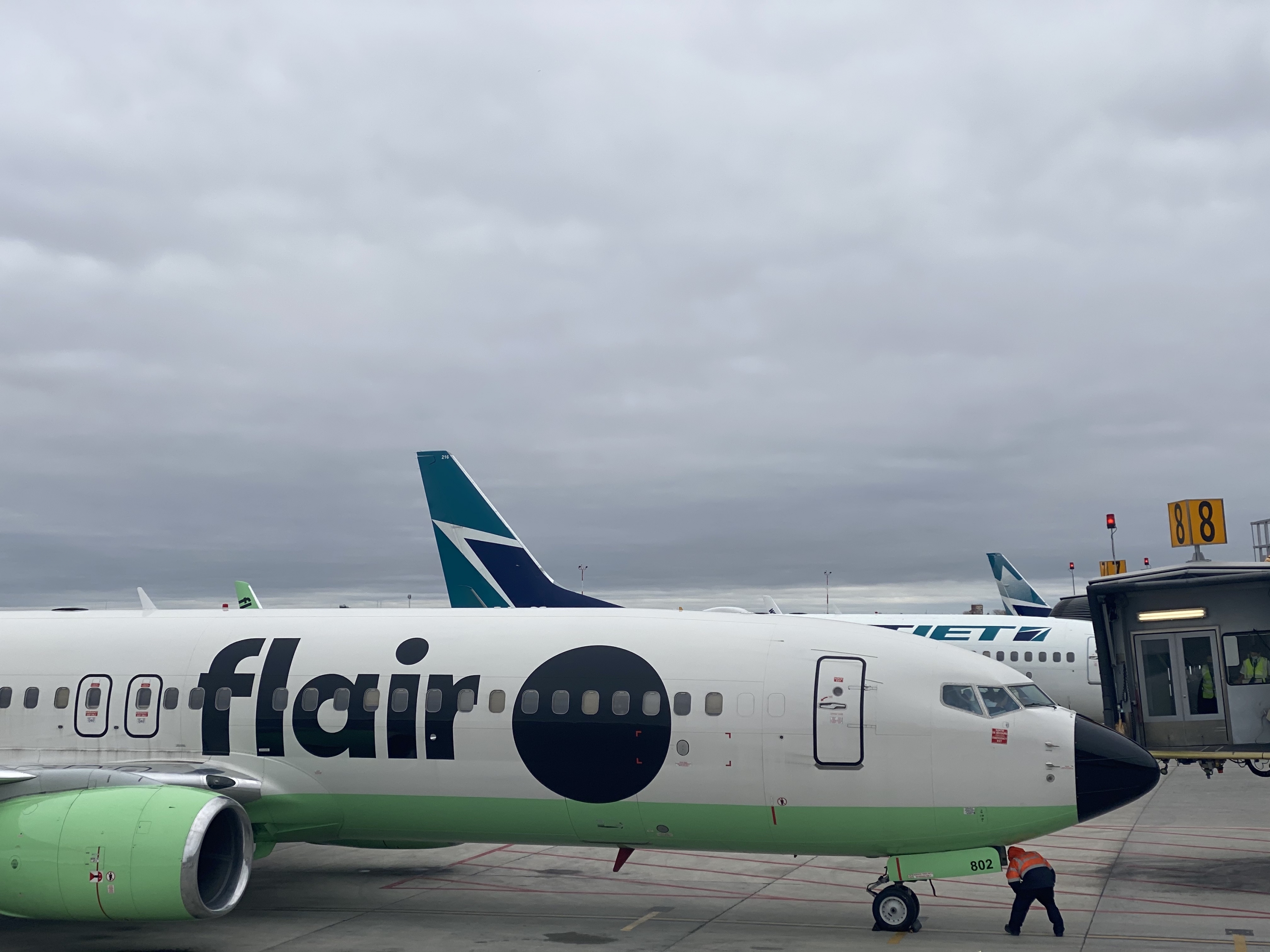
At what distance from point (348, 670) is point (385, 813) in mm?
2229

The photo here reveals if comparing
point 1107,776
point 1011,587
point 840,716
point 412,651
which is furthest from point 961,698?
point 1011,587

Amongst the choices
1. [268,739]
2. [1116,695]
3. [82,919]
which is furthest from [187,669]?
[1116,695]

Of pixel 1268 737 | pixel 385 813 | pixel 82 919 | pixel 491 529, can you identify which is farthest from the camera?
pixel 491 529

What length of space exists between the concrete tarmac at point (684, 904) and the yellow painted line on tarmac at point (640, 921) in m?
0.05

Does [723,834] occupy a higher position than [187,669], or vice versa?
[187,669]

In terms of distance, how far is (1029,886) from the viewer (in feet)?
50.5

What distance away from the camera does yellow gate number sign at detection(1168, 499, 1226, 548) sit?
21656mm

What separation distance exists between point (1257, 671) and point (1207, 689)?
38.4 inches

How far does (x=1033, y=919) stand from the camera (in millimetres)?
16547

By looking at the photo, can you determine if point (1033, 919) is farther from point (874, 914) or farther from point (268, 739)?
point (268, 739)

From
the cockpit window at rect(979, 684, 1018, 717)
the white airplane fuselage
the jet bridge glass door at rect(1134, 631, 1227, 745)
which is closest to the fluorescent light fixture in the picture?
the jet bridge glass door at rect(1134, 631, 1227, 745)

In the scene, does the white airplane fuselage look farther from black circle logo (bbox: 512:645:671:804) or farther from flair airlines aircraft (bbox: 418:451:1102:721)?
black circle logo (bbox: 512:645:671:804)

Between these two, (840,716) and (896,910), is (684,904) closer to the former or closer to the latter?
(896,910)

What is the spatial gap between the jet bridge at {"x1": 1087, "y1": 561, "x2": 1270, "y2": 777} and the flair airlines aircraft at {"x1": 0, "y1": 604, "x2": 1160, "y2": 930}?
22.6 feet
